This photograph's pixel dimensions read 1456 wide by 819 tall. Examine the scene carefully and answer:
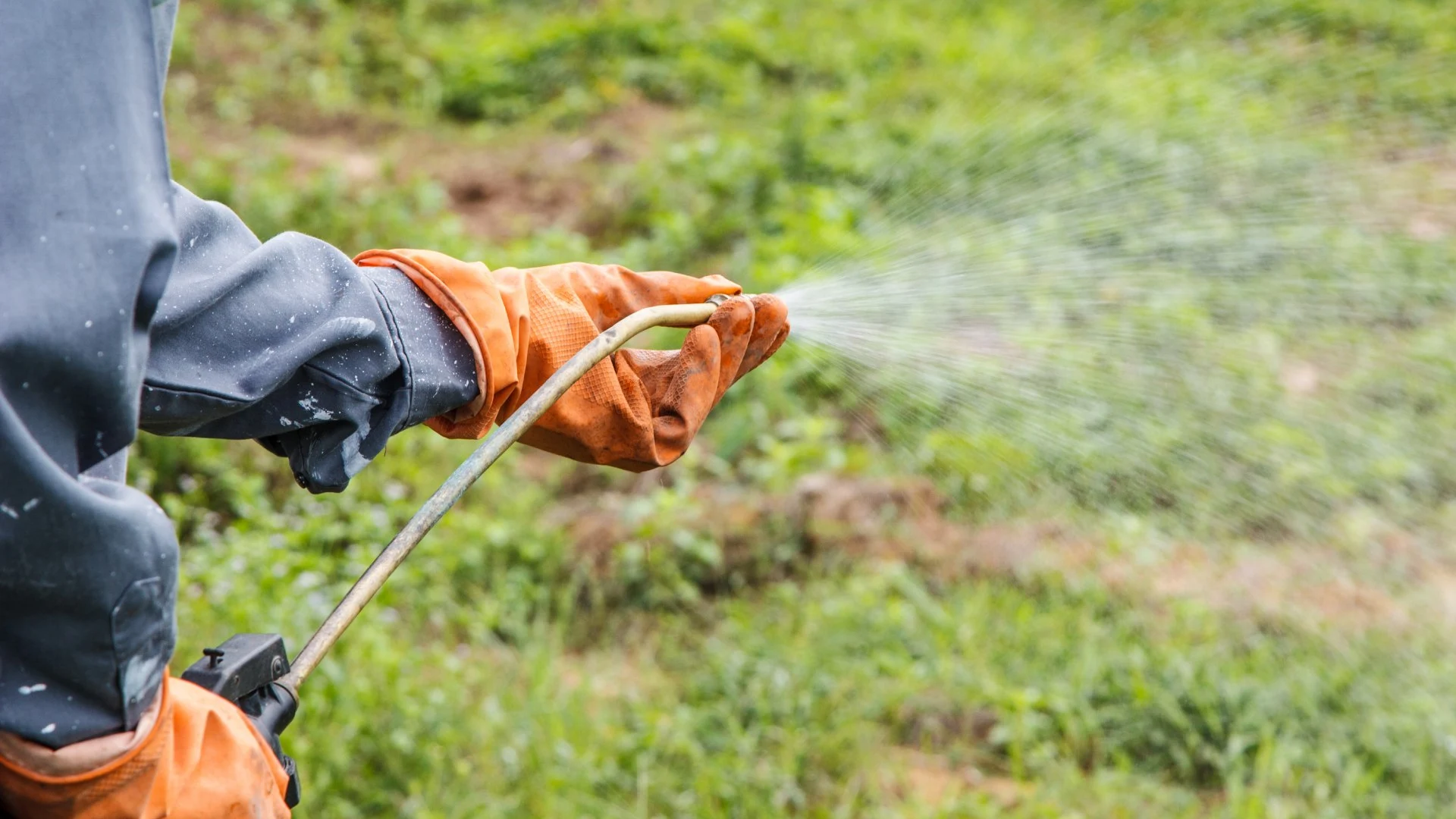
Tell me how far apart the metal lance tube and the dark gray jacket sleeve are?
0.12m

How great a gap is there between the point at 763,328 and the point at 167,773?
108 centimetres

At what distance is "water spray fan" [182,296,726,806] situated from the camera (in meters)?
1.47

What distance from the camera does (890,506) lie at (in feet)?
13.0

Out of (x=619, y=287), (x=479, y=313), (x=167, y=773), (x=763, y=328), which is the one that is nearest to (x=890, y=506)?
(x=763, y=328)

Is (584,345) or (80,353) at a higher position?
(80,353)

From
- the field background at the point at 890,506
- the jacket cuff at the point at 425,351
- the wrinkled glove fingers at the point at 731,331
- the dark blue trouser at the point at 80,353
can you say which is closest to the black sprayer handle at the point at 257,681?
the dark blue trouser at the point at 80,353

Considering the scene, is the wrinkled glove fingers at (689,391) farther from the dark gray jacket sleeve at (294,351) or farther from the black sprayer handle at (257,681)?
the black sprayer handle at (257,681)

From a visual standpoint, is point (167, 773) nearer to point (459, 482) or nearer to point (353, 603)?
point (353, 603)

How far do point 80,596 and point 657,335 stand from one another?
3.56m

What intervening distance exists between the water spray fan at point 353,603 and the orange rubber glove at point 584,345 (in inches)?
4.2

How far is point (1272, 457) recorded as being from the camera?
408 centimetres

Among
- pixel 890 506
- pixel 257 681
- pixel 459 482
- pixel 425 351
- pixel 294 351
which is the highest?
pixel 294 351

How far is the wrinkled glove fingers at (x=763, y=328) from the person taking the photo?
1.99 m

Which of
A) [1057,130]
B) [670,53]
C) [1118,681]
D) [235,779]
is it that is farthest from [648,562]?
[670,53]
